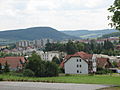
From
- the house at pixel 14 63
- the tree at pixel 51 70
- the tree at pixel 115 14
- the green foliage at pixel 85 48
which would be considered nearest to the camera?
the tree at pixel 115 14

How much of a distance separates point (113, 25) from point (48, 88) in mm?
9265

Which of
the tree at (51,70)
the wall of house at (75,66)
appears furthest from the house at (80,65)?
the tree at (51,70)

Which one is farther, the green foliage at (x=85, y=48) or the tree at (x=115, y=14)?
the green foliage at (x=85, y=48)

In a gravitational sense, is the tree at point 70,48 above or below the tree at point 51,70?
above

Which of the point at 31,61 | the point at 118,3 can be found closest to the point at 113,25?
the point at 118,3

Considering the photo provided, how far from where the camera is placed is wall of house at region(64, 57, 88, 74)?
74.3 m

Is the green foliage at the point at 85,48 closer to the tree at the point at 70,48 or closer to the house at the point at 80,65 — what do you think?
the tree at the point at 70,48

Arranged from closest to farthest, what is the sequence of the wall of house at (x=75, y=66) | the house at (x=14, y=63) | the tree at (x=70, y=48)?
the wall of house at (x=75, y=66) < the house at (x=14, y=63) < the tree at (x=70, y=48)

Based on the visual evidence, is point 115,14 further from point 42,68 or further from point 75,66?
point 75,66

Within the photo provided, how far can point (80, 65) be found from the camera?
7481cm

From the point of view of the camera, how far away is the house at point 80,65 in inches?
2926

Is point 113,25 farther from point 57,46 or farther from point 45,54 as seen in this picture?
point 57,46

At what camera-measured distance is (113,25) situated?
91.2 feet

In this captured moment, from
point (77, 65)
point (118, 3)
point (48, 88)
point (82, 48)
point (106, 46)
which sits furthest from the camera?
point (106, 46)
